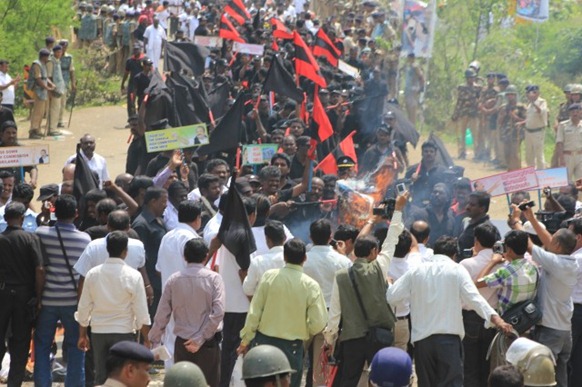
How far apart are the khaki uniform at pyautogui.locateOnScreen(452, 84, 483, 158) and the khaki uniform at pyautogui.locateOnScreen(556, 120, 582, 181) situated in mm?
3916

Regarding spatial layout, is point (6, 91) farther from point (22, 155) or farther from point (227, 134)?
point (22, 155)

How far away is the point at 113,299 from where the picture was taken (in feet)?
30.6

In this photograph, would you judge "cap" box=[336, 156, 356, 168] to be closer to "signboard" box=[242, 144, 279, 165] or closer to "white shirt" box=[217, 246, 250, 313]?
"signboard" box=[242, 144, 279, 165]

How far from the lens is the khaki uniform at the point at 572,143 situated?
18375mm

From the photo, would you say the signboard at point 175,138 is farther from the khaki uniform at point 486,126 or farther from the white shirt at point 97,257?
the khaki uniform at point 486,126

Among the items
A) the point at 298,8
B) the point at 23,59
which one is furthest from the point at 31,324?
the point at 298,8

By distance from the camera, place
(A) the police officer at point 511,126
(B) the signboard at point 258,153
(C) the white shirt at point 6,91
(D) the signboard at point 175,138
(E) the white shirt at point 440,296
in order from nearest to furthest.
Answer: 1. (E) the white shirt at point 440,296
2. (D) the signboard at point 175,138
3. (B) the signboard at point 258,153
4. (C) the white shirt at point 6,91
5. (A) the police officer at point 511,126

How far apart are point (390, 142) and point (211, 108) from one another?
325 cm

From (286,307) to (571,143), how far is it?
33.5 ft

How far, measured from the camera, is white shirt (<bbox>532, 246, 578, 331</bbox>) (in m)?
9.60

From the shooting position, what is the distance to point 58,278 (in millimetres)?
9992

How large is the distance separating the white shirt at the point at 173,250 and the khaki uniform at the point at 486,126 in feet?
41.0

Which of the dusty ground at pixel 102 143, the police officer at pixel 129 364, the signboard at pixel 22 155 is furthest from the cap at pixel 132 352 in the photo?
the dusty ground at pixel 102 143

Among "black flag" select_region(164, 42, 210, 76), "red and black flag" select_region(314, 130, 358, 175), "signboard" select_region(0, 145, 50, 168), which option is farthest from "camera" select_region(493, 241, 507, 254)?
"black flag" select_region(164, 42, 210, 76)
